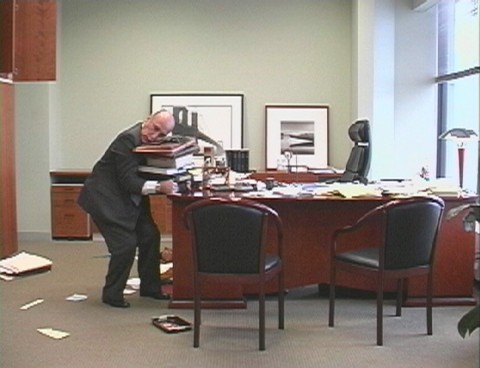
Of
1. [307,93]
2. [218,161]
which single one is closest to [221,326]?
[218,161]

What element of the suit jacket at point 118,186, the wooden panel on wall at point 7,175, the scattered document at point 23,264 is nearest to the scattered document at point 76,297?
the suit jacket at point 118,186

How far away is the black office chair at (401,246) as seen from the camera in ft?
14.5

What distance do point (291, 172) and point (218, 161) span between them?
2.17m

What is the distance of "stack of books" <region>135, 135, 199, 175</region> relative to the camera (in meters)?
5.18

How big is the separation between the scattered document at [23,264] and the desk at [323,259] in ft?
5.98

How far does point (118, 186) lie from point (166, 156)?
0.44m

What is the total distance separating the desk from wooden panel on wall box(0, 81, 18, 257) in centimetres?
255

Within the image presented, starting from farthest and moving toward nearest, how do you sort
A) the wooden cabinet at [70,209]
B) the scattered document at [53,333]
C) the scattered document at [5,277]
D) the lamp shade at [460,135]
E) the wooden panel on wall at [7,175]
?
1. the wooden cabinet at [70,209]
2. the wooden panel on wall at [7,175]
3. the scattered document at [5,277]
4. the lamp shade at [460,135]
5. the scattered document at [53,333]

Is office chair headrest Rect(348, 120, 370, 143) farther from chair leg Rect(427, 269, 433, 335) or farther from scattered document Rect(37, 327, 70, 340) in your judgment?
scattered document Rect(37, 327, 70, 340)

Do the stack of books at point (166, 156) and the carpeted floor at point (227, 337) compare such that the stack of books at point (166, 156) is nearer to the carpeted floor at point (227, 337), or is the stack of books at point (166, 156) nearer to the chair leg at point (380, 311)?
the carpeted floor at point (227, 337)

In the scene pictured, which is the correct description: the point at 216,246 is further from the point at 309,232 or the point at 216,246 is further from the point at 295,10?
the point at 295,10

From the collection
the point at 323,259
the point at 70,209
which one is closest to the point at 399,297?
the point at 323,259

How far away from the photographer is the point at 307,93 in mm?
8703

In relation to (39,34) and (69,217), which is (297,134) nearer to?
(69,217)
